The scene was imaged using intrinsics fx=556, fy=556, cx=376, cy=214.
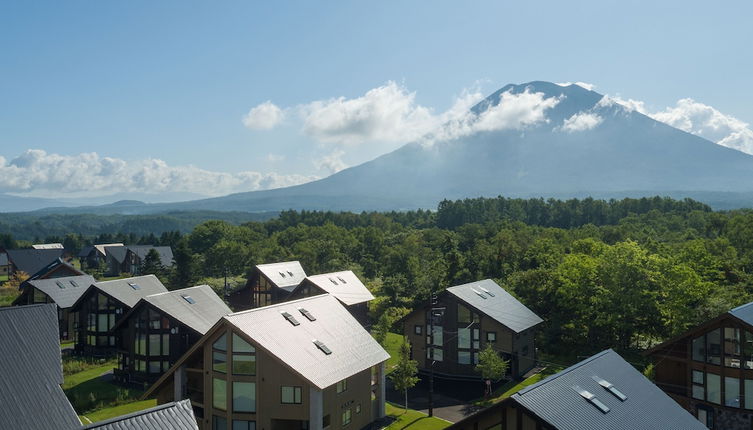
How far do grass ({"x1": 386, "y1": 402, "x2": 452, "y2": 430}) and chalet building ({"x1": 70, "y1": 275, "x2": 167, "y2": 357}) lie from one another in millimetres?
27215

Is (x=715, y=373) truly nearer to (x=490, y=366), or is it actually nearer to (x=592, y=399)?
(x=490, y=366)

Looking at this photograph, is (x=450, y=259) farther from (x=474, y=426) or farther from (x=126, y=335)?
(x=474, y=426)

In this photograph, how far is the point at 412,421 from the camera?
111ft

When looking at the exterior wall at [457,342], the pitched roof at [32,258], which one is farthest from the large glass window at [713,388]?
the pitched roof at [32,258]

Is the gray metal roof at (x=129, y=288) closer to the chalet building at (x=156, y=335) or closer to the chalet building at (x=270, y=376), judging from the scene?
the chalet building at (x=156, y=335)

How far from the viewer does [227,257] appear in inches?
3868

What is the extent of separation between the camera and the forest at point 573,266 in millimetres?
44625

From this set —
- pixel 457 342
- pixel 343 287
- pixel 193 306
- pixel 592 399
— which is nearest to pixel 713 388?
pixel 592 399

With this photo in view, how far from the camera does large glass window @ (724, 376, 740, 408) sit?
3133cm

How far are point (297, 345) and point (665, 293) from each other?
102ft

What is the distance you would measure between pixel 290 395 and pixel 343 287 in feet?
119

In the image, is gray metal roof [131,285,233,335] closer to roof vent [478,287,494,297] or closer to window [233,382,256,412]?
window [233,382,256,412]

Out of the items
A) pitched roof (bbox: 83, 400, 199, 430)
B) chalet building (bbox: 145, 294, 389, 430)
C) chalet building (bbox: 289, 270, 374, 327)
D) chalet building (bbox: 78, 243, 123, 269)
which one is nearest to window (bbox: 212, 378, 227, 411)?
chalet building (bbox: 145, 294, 389, 430)

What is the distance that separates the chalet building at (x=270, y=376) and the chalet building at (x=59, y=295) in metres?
35.1
